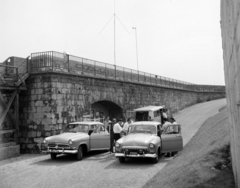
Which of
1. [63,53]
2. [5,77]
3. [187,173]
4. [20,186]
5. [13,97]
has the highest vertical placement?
[63,53]

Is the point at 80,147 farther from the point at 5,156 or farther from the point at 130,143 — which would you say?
the point at 5,156

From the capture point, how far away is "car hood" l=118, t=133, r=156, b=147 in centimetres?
912

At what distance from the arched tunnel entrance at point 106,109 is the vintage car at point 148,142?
8.70 metres

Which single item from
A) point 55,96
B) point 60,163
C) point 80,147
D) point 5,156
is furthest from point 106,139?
point 5,156

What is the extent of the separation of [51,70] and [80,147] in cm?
519

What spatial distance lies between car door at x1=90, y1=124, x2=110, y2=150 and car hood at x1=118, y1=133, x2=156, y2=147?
2.03m

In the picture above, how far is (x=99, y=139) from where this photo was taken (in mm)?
11367

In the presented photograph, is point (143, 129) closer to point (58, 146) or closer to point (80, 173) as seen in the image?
point (80, 173)

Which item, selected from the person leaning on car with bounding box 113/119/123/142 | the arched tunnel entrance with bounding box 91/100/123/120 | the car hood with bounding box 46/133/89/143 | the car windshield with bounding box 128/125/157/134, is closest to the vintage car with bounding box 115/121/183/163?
the car windshield with bounding box 128/125/157/134

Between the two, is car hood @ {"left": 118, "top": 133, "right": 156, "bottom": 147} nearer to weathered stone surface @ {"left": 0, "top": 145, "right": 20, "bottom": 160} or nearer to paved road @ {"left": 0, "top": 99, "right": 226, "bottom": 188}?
paved road @ {"left": 0, "top": 99, "right": 226, "bottom": 188}

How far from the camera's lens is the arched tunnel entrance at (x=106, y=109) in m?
19.1

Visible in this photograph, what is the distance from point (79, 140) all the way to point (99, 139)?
48.7 inches

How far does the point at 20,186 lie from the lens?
270 inches

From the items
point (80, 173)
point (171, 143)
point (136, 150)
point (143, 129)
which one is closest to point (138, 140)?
point (136, 150)
